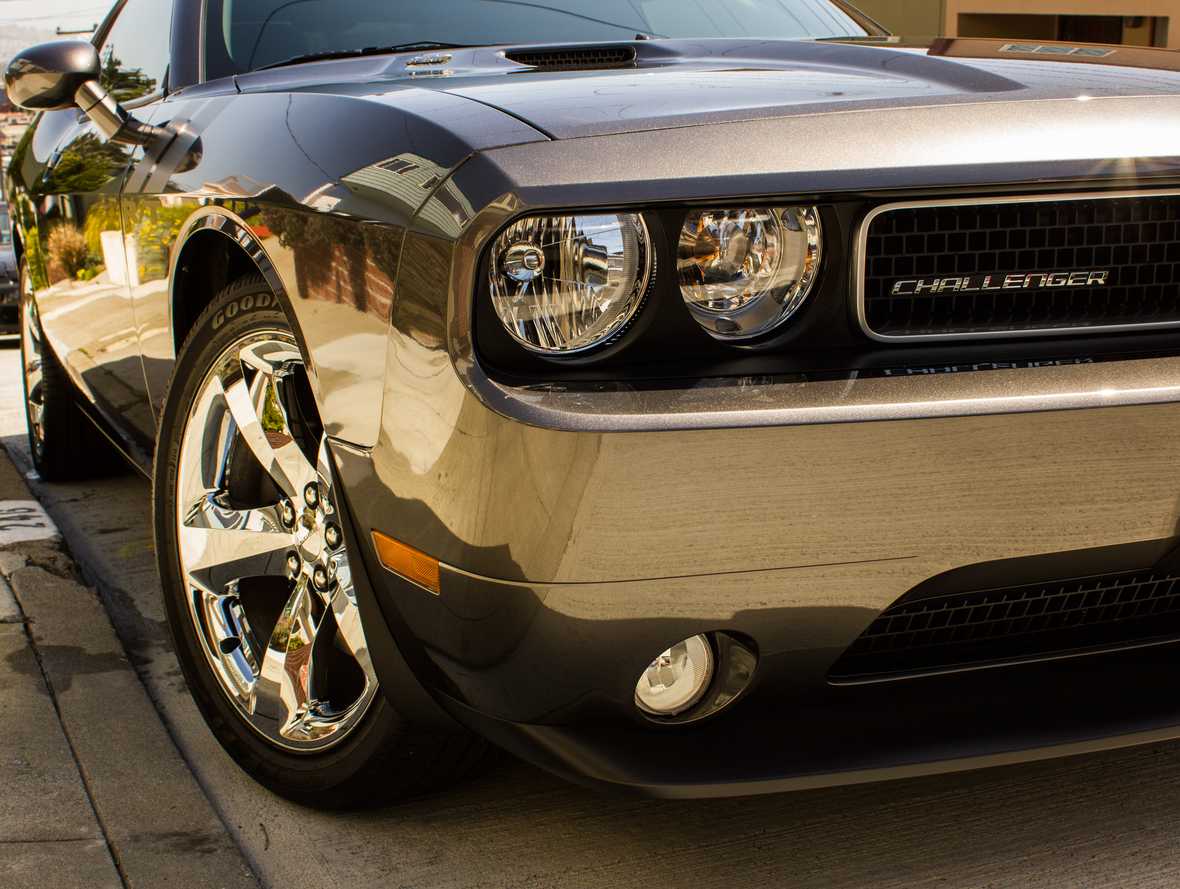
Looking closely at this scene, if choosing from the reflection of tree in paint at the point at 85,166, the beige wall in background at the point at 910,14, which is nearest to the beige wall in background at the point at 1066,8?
the beige wall in background at the point at 910,14

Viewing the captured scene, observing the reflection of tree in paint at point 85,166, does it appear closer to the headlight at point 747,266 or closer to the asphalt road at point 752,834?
the asphalt road at point 752,834

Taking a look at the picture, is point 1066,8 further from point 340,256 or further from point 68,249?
point 340,256

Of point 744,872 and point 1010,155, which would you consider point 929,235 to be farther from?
point 744,872

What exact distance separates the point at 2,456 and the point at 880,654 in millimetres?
3918

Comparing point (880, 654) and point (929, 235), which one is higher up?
point (929, 235)

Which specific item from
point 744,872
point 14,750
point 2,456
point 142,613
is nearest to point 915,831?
point 744,872

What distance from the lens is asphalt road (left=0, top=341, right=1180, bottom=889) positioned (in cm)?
177

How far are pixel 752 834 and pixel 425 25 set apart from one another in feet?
5.99

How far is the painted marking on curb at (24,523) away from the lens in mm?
3270

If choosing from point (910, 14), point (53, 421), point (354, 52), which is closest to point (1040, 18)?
point (910, 14)

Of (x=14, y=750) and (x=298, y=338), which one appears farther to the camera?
(x=14, y=750)

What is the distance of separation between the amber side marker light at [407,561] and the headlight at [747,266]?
45cm

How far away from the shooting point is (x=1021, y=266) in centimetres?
149

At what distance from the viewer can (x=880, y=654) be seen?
160 centimetres
